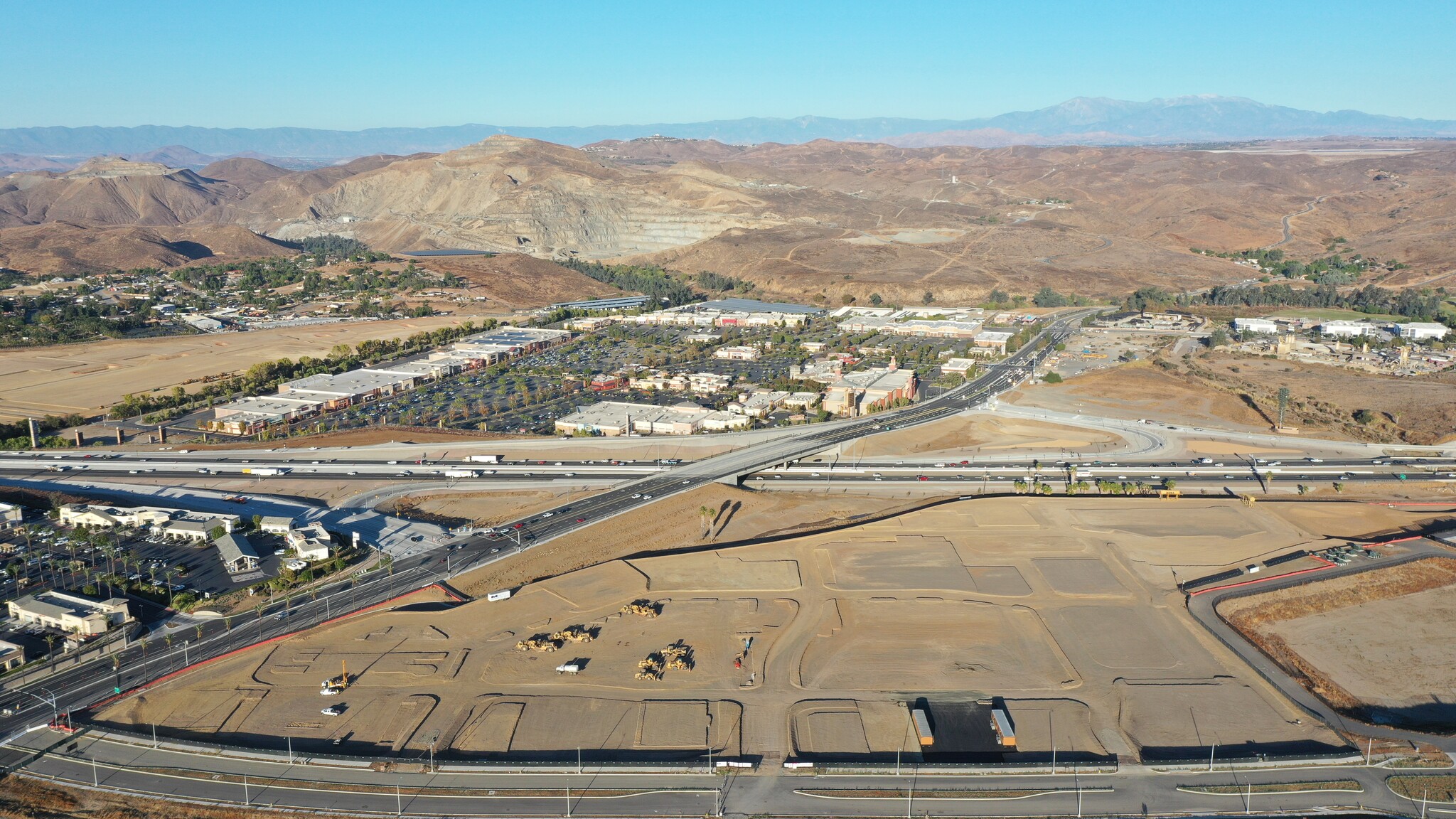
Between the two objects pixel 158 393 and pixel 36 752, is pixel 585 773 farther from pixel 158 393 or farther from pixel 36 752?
pixel 158 393

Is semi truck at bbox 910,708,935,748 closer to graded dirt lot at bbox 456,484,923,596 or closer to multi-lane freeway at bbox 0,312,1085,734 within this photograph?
graded dirt lot at bbox 456,484,923,596

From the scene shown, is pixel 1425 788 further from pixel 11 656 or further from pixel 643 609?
pixel 11 656

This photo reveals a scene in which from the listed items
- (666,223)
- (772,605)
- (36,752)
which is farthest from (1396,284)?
(36,752)

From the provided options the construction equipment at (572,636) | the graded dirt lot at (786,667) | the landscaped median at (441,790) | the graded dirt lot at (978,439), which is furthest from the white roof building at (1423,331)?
the landscaped median at (441,790)

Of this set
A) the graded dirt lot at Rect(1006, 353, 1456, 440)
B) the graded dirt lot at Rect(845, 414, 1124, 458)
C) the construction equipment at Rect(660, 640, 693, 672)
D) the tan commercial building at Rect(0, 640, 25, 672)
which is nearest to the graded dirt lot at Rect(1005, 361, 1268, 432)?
the graded dirt lot at Rect(1006, 353, 1456, 440)

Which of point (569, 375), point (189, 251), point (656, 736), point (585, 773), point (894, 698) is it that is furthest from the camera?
point (189, 251)

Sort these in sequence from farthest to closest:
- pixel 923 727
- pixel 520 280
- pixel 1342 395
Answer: pixel 520 280 < pixel 1342 395 < pixel 923 727

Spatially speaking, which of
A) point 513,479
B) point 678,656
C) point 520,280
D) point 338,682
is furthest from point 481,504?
point 520,280
